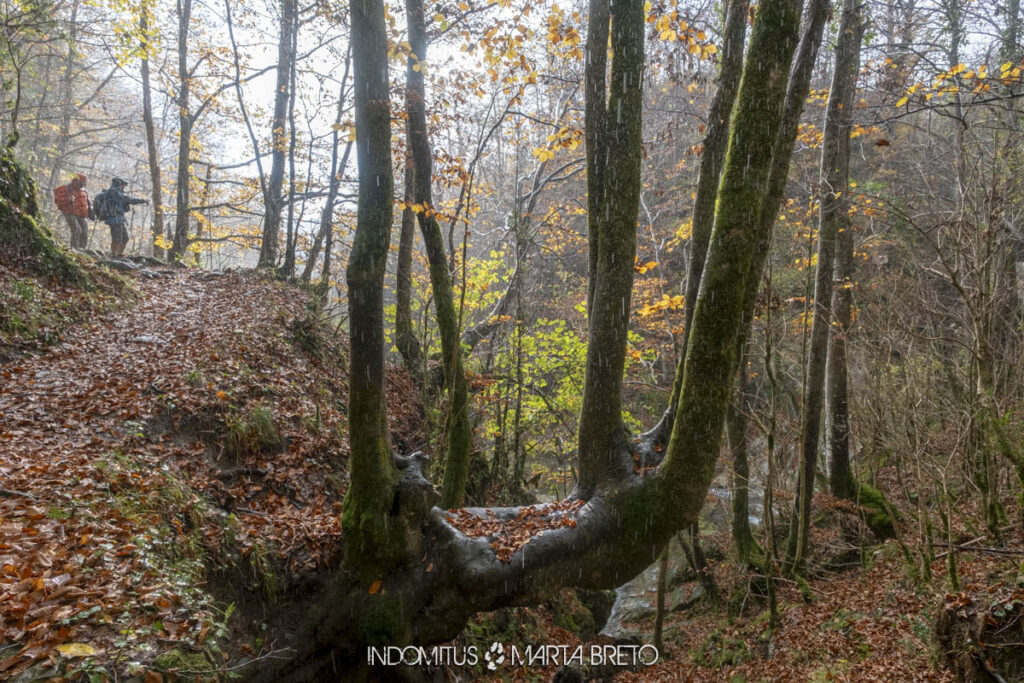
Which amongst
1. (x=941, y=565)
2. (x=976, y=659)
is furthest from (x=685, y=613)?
(x=976, y=659)

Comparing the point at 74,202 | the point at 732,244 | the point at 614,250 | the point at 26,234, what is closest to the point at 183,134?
the point at 74,202

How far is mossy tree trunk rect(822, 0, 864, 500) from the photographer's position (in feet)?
27.6

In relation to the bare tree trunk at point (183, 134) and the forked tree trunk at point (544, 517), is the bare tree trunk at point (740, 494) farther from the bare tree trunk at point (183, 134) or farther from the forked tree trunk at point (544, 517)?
the bare tree trunk at point (183, 134)

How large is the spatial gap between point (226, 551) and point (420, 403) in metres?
4.85

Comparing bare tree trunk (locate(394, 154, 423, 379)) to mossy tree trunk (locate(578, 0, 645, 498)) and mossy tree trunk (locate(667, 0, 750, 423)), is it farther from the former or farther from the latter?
mossy tree trunk (locate(667, 0, 750, 423))

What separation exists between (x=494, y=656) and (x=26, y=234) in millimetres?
9006

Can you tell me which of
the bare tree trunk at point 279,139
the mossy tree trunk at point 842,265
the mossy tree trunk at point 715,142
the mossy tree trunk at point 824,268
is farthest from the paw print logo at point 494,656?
the bare tree trunk at point 279,139

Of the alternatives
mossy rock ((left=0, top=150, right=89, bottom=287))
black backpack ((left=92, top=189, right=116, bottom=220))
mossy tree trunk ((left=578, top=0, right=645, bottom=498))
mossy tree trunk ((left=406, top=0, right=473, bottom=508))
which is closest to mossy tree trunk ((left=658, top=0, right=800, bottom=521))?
mossy tree trunk ((left=578, top=0, right=645, bottom=498))

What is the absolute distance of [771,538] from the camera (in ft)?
25.2

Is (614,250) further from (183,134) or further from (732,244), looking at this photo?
(183,134)

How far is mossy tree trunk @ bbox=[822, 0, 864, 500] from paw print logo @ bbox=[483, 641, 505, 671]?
255 inches

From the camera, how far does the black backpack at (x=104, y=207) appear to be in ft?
39.3

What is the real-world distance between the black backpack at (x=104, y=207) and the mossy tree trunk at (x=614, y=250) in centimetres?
1251

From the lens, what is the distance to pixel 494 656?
6469 millimetres
